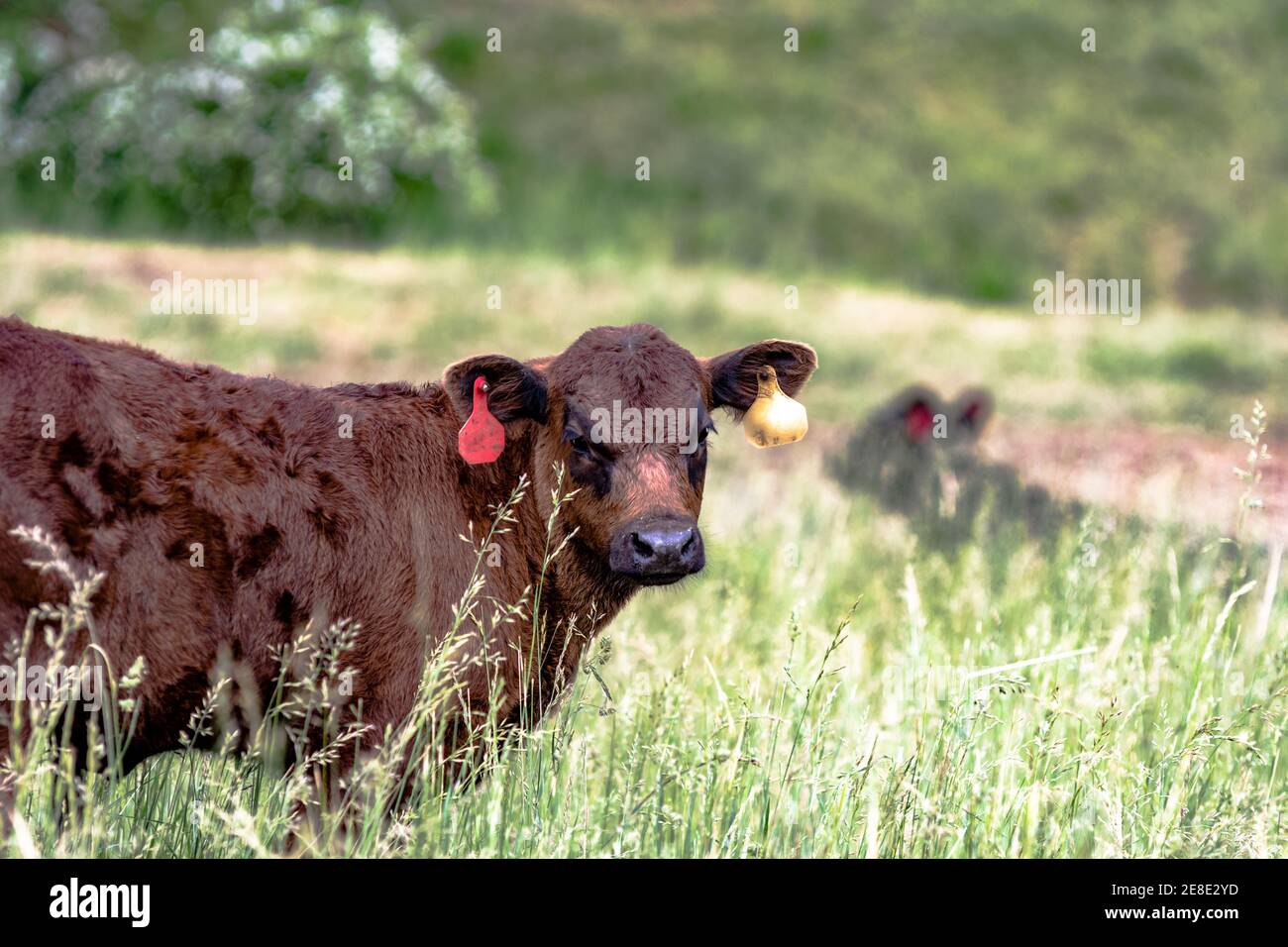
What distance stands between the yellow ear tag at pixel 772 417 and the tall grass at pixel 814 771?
2.39 ft

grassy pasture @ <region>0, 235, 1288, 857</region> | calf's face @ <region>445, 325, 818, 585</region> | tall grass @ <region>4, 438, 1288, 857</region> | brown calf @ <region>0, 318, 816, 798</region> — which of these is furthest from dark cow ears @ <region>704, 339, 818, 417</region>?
tall grass @ <region>4, 438, 1288, 857</region>

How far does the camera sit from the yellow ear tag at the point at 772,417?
19.2 feet

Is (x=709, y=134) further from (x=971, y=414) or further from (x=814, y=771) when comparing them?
(x=814, y=771)

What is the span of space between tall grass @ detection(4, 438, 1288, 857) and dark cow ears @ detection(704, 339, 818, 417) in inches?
35.5

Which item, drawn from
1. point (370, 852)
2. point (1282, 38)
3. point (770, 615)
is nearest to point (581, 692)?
point (370, 852)

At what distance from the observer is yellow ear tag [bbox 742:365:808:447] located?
5840mm

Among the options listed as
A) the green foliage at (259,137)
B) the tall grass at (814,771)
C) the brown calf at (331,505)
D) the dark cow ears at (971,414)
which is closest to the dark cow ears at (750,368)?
the brown calf at (331,505)

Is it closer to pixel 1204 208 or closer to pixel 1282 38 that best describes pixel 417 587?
pixel 1204 208

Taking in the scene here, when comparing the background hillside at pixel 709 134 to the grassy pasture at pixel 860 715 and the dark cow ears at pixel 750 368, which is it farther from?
the dark cow ears at pixel 750 368

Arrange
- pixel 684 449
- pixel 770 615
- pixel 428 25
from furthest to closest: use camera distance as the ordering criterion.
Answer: pixel 428 25 → pixel 770 615 → pixel 684 449

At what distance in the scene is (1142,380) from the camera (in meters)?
17.4

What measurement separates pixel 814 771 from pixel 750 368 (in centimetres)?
203

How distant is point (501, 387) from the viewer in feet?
18.0
